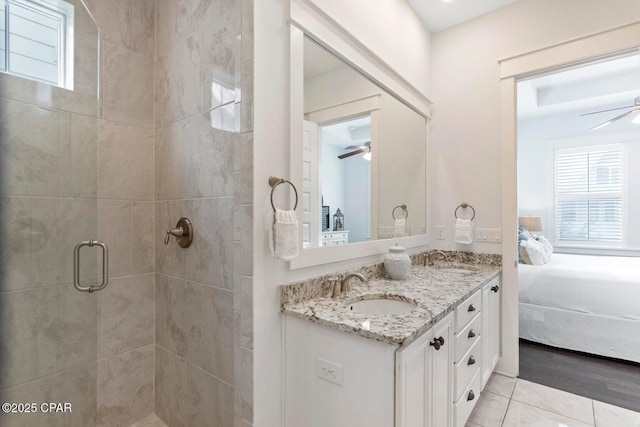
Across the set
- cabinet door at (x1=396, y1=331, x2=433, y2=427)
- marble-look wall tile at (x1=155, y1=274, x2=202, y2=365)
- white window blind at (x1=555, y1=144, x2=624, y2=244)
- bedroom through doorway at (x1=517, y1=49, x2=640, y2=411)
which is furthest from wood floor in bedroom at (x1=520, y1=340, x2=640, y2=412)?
white window blind at (x1=555, y1=144, x2=624, y2=244)

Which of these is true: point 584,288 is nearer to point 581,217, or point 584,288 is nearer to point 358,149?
point 358,149

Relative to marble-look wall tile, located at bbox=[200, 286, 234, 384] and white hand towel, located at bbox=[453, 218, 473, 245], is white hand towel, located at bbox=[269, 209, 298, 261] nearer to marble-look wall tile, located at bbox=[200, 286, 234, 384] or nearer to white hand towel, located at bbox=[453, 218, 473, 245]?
marble-look wall tile, located at bbox=[200, 286, 234, 384]

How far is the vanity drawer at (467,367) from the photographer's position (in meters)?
1.57

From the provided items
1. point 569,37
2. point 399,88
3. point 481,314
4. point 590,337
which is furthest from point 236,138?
point 590,337

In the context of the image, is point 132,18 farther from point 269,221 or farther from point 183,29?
point 269,221

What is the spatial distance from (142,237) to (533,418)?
2.63m

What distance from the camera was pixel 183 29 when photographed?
5.82ft

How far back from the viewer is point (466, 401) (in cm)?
171

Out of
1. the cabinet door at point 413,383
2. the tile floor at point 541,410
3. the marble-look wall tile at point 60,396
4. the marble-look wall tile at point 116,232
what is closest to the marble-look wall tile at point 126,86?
the marble-look wall tile at point 116,232

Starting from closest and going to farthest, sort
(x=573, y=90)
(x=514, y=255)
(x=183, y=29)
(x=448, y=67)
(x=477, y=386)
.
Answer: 1. (x=183, y=29)
2. (x=477, y=386)
3. (x=514, y=255)
4. (x=448, y=67)
5. (x=573, y=90)

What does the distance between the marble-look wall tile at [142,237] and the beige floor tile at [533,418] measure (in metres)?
2.36

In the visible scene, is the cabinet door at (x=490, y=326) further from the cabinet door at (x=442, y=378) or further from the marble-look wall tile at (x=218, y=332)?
the marble-look wall tile at (x=218, y=332)

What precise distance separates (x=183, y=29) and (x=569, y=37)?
2582 mm

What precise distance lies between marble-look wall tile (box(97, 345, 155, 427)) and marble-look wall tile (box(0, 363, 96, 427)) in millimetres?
90
